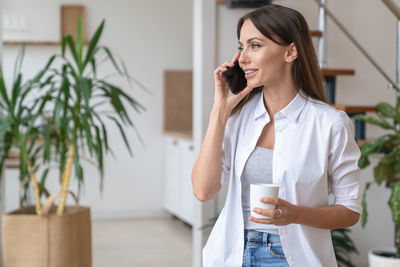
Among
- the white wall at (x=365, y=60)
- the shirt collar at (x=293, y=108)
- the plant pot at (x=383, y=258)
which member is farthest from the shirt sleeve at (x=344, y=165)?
the white wall at (x=365, y=60)

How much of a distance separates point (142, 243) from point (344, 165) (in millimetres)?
3852

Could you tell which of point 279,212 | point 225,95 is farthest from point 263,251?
point 225,95

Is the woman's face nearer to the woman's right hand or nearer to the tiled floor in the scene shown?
the woman's right hand

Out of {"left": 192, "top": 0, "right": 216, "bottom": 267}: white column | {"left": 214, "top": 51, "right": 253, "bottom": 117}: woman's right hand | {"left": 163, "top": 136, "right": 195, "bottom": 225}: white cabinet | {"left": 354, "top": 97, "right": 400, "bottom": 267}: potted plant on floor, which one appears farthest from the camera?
{"left": 163, "top": 136, "right": 195, "bottom": 225}: white cabinet

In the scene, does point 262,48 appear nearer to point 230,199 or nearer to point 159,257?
point 230,199

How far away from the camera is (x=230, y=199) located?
150 cm

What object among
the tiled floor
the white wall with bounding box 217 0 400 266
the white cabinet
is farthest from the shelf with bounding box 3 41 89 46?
the white wall with bounding box 217 0 400 266

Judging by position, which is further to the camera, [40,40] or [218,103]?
[40,40]

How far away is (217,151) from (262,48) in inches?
10.7

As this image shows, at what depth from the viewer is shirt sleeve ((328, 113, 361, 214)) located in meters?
1.44

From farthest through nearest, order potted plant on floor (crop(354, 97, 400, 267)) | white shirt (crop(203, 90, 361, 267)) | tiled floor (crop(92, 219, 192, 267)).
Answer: tiled floor (crop(92, 219, 192, 267)) < potted plant on floor (crop(354, 97, 400, 267)) < white shirt (crop(203, 90, 361, 267))

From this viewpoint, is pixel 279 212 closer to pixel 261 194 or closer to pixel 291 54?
pixel 261 194

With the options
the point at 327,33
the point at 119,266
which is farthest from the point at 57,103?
the point at 327,33

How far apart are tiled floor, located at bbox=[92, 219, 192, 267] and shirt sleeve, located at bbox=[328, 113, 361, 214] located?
309cm
